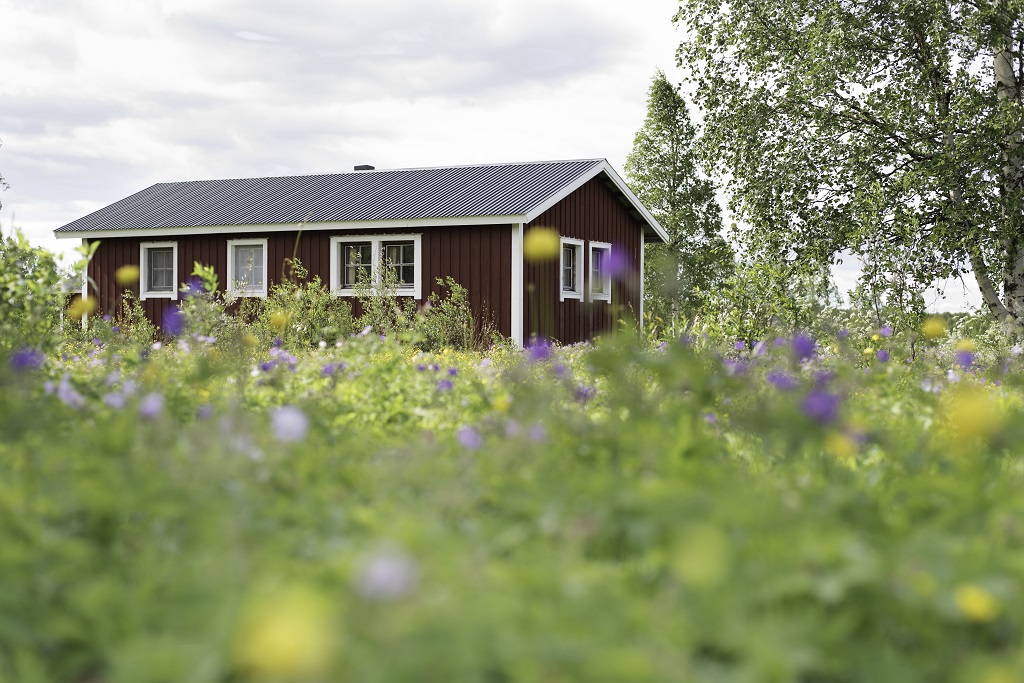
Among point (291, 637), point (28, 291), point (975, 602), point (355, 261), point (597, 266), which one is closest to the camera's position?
point (291, 637)

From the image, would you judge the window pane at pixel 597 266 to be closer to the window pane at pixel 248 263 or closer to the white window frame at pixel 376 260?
the white window frame at pixel 376 260

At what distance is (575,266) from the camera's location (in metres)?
15.7

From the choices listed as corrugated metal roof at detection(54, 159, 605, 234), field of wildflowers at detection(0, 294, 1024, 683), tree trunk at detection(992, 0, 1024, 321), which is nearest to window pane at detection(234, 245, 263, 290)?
corrugated metal roof at detection(54, 159, 605, 234)

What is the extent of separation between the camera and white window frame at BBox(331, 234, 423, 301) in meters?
14.9

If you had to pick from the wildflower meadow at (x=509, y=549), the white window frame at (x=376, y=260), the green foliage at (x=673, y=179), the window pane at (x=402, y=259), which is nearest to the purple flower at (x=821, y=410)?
the wildflower meadow at (x=509, y=549)

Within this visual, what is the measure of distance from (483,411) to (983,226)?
41.0ft

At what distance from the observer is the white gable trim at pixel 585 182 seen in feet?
45.8

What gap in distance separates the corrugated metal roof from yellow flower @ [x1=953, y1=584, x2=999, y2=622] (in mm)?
12227

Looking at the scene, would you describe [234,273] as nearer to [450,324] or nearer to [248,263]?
[248,263]

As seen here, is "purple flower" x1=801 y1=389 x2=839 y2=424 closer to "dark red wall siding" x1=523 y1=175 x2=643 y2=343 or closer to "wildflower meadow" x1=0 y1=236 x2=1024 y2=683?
"wildflower meadow" x1=0 y1=236 x2=1024 y2=683

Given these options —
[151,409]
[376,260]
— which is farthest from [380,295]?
[151,409]

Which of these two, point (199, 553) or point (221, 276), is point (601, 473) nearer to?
point (199, 553)

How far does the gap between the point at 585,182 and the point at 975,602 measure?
1429cm

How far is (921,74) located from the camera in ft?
46.9
